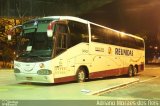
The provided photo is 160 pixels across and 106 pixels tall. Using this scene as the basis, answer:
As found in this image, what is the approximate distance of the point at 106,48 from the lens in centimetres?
2283

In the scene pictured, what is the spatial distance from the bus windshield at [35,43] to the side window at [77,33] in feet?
4.75

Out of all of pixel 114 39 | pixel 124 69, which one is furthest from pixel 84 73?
pixel 124 69

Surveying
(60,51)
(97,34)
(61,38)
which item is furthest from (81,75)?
(97,34)

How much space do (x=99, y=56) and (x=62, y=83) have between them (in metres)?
3.85

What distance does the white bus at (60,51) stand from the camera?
16.9m

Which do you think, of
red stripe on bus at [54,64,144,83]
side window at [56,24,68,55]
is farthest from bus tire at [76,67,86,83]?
side window at [56,24,68,55]

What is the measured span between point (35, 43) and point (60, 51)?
4.04ft

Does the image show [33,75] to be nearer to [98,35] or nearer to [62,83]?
[62,83]

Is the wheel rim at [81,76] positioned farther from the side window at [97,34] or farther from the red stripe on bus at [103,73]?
the side window at [97,34]

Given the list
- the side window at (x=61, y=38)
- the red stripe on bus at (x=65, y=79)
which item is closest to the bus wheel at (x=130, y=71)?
the red stripe on bus at (x=65, y=79)

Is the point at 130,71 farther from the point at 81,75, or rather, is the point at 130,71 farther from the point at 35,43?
the point at 35,43

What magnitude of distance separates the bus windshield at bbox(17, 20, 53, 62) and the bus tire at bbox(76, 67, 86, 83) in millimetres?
2711

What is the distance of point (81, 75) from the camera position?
1939 cm

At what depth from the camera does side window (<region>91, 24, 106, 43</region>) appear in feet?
68.5
